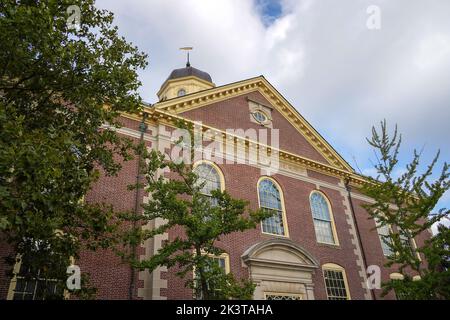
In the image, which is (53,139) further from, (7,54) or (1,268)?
(1,268)

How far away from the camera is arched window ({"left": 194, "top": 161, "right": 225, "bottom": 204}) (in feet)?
48.9

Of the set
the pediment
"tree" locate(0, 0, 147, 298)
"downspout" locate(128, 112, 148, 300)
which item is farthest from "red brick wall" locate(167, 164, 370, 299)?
"tree" locate(0, 0, 147, 298)

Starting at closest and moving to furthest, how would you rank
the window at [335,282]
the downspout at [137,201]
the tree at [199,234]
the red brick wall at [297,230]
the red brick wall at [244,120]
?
the tree at [199,234] → the downspout at [137,201] → the red brick wall at [297,230] → the window at [335,282] → the red brick wall at [244,120]

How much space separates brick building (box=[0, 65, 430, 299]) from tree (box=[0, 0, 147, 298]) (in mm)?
3632


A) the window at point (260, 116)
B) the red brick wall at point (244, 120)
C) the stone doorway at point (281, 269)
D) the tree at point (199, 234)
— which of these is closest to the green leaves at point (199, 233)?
the tree at point (199, 234)

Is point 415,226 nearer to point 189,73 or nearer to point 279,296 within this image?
point 279,296

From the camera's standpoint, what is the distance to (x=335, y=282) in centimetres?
1641

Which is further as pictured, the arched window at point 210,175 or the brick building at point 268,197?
the arched window at point 210,175

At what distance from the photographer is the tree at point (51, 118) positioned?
568 centimetres

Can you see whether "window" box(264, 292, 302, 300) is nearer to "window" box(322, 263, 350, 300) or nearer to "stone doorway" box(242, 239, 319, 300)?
"stone doorway" box(242, 239, 319, 300)

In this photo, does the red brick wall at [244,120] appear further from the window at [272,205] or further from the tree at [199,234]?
the tree at [199,234]

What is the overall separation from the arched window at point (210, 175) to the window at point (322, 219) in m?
5.66

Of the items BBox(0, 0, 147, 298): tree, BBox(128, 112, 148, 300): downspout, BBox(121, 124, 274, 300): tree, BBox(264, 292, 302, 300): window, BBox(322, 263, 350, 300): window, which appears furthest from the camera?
BBox(322, 263, 350, 300): window

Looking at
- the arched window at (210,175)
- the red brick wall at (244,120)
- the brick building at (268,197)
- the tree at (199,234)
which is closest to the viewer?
the tree at (199,234)
